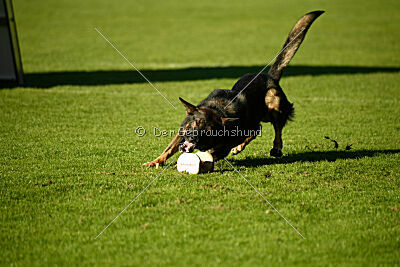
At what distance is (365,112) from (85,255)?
32.7 feet

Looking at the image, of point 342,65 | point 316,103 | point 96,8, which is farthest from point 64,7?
point 316,103

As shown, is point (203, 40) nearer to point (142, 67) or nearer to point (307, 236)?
point (142, 67)

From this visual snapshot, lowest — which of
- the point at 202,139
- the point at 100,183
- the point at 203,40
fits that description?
the point at 203,40

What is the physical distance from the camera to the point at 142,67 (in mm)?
21688

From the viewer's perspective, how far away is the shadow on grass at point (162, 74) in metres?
17.2

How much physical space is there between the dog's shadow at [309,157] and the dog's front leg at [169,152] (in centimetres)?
89

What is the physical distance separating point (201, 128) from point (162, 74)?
13.1 metres

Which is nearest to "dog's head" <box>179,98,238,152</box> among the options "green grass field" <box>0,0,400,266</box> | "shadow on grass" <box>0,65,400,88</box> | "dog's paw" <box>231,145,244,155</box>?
"green grass field" <box>0,0,400,266</box>

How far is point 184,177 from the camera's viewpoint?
7.05 m

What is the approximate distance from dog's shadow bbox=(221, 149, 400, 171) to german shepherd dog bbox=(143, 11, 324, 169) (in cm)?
25

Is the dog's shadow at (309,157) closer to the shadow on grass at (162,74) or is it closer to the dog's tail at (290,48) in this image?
the dog's tail at (290,48)

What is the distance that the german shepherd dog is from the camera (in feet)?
22.8

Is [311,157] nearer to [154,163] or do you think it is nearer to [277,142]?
[277,142]

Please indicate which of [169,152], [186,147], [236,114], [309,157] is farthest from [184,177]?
[309,157]
